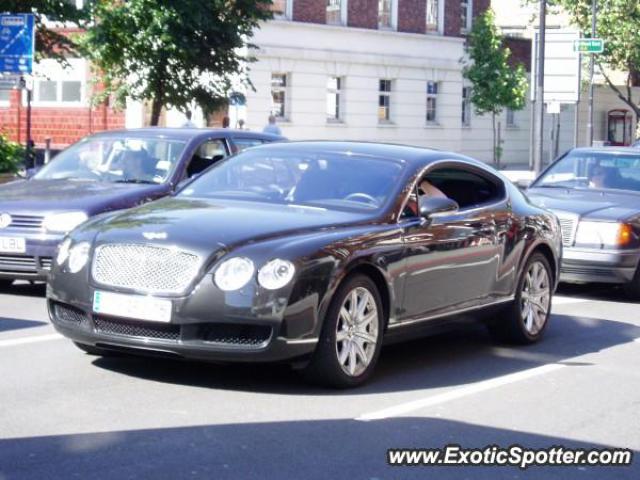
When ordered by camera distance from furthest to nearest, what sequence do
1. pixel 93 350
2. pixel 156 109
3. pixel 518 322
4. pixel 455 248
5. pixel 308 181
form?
pixel 156 109, pixel 518 322, pixel 455 248, pixel 308 181, pixel 93 350

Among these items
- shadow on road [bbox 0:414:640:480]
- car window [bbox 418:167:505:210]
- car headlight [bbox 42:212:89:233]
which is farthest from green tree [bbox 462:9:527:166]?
shadow on road [bbox 0:414:640:480]

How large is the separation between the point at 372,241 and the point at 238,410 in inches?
61.1

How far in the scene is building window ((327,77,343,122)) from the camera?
46.5m

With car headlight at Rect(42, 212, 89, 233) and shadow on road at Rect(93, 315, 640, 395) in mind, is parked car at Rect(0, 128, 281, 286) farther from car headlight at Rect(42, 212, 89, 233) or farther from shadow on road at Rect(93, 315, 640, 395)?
shadow on road at Rect(93, 315, 640, 395)

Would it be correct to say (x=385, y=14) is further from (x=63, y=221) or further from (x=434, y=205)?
(x=434, y=205)

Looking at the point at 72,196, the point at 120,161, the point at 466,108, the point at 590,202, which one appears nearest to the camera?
the point at 72,196

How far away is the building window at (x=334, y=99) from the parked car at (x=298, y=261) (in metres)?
36.4

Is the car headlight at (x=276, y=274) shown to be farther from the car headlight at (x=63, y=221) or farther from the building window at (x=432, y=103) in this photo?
the building window at (x=432, y=103)

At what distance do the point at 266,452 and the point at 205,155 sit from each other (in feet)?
24.6

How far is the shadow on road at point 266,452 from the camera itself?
6.09 meters

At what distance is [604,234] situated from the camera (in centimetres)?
1396

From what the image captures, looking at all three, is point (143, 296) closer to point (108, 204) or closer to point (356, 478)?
point (356, 478)

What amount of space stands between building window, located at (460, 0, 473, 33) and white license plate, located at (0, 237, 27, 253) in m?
42.4

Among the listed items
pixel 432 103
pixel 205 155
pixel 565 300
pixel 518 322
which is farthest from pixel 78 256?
pixel 432 103
